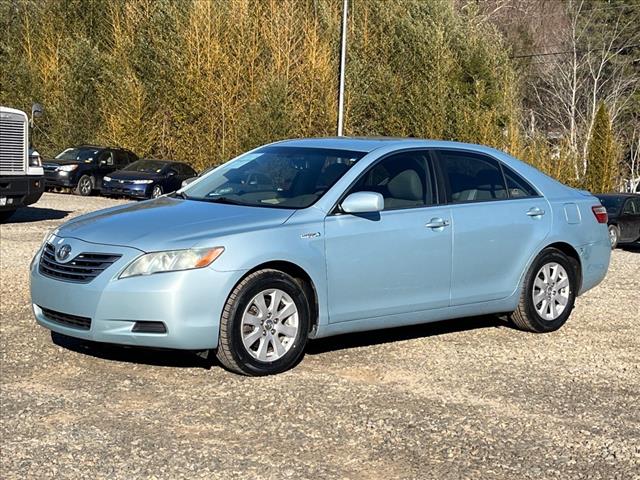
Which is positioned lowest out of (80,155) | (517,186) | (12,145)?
(80,155)

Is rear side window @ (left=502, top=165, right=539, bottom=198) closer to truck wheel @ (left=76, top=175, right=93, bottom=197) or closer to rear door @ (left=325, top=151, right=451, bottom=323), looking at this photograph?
rear door @ (left=325, top=151, right=451, bottom=323)

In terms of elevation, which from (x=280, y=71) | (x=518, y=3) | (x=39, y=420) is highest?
(x=518, y=3)

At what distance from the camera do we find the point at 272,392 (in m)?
6.11

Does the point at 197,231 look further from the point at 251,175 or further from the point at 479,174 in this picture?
the point at 479,174

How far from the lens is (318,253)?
6715 mm

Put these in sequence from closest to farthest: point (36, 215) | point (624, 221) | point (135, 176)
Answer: point (36, 215)
point (624, 221)
point (135, 176)

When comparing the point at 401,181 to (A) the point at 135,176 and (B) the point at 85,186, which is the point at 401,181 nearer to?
(A) the point at 135,176

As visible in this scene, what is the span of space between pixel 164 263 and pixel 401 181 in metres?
2.07

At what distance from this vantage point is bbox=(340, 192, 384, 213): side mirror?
6.83 meters

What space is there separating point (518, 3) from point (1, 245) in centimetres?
4985

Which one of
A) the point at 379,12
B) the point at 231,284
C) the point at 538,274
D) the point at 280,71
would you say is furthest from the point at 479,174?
the point at 379,12

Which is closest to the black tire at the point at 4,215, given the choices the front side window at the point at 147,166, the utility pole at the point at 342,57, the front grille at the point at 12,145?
the front grille at the point at 12,145

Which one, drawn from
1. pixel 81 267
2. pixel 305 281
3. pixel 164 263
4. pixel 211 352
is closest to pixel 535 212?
pixel 305 281

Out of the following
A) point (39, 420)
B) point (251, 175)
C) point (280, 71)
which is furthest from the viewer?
point (280, 71)
